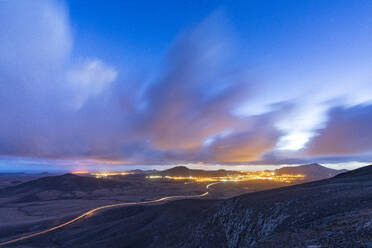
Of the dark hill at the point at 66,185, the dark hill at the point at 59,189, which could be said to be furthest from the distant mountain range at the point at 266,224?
the dark hill at the point at 66,185

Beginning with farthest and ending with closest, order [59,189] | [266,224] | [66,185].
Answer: [66,185], [59,189], [266,224]

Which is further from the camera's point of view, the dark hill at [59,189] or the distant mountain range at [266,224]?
the dark hill at [59,189]

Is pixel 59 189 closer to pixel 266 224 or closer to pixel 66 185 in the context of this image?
pixel 66 185

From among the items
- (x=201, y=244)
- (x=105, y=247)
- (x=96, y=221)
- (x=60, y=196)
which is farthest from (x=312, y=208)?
(x=60, y=196)

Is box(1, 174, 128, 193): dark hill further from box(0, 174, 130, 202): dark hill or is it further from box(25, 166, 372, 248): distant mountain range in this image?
box(25, 166, 372, 248): distant mountain range

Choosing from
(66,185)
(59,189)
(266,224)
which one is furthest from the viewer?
(66,185)

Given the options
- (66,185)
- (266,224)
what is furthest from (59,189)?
(266,224)

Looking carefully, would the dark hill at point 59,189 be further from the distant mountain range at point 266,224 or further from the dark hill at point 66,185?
the distant mountain range at point 266,224

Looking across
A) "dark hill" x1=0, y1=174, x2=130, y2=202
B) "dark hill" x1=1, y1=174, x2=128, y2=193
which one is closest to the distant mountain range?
"dark hill" x1=0, y1=174, x2=130, y2=202

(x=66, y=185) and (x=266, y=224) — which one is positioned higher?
(x=266, y=224)

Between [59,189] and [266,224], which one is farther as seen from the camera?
[59,189]
